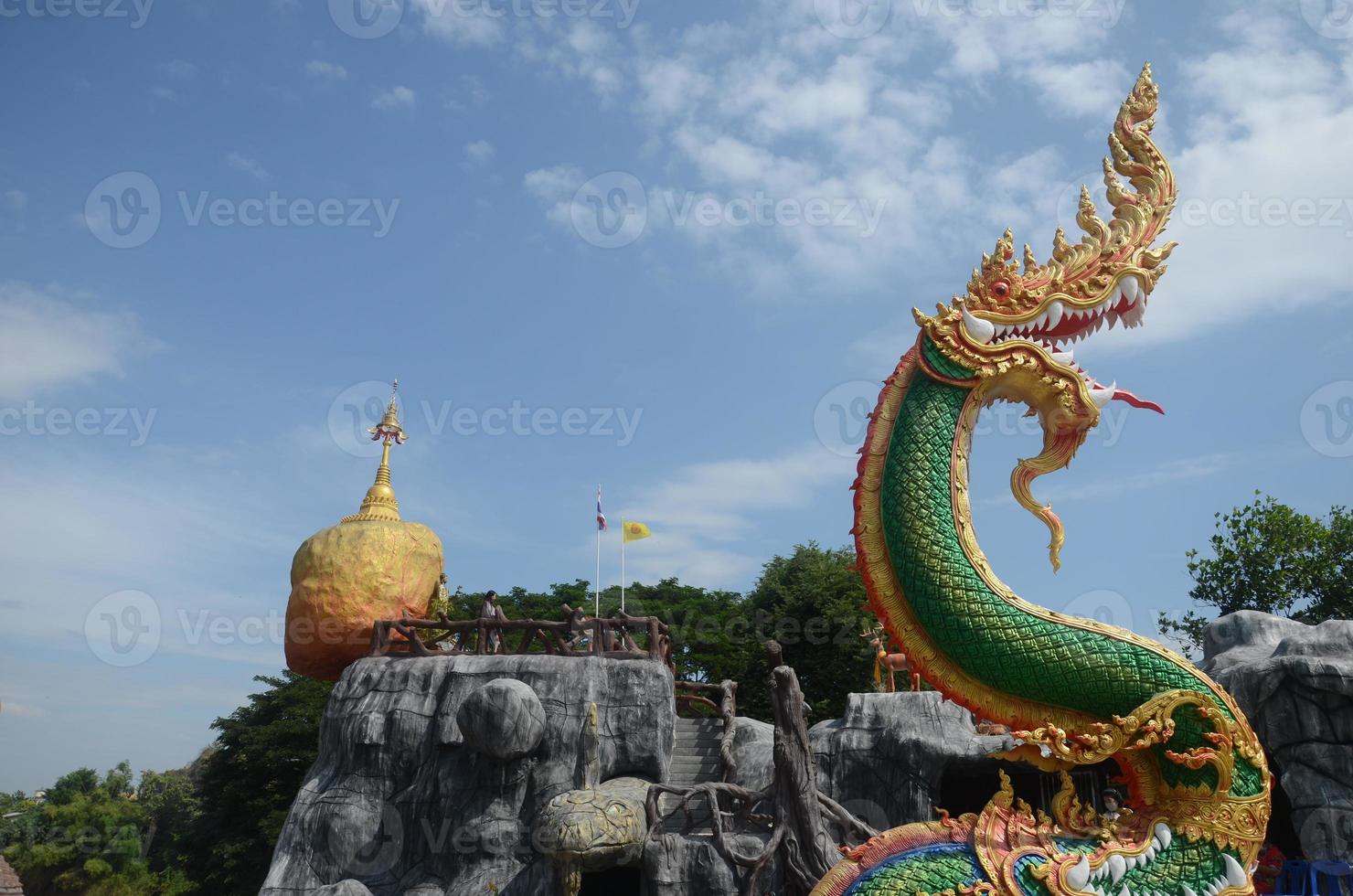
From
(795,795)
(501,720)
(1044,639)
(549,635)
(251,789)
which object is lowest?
(251,789)

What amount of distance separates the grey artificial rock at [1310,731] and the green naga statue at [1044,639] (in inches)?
311

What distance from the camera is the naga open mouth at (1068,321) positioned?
13.9 feet

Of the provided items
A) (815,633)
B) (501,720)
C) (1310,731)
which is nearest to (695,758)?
(501,720)

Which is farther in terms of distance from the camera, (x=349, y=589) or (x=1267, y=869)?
(x=349, y=589)

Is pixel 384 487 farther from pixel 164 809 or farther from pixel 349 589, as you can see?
pixel 164 809

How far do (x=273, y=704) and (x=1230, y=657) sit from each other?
1741cm

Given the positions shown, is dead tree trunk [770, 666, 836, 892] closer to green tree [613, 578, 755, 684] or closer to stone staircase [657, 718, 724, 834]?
stone staircase [657, 718, 724, 834]

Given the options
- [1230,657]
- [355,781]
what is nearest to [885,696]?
[1230,657]

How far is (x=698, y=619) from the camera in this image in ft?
84.2

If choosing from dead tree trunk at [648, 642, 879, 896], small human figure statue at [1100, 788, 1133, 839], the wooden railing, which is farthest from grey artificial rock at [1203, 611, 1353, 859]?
dead tree trunk at [648, 642, 879, 896]

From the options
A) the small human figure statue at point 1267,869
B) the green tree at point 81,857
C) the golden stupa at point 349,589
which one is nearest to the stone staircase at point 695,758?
the golden stupa at point 349,589

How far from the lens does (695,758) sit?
12062 mm

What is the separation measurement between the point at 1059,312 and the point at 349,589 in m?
11.2

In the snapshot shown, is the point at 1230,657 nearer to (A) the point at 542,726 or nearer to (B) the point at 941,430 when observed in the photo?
(A) the point at 542,726
